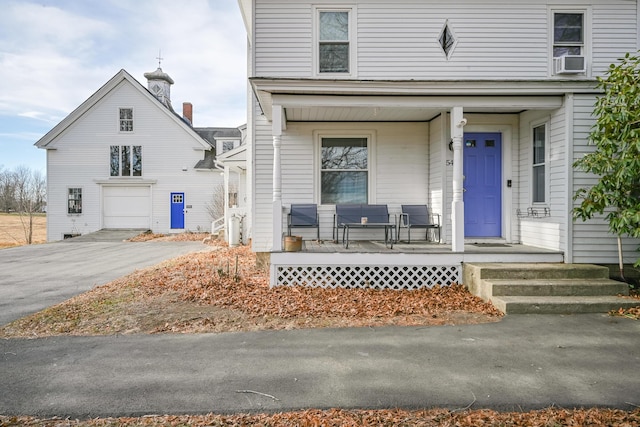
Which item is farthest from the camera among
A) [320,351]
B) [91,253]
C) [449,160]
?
[91,253]

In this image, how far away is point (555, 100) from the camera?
6.86 meters

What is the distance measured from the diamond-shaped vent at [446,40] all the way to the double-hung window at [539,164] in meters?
2.35

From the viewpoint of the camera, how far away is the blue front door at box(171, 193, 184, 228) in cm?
2012

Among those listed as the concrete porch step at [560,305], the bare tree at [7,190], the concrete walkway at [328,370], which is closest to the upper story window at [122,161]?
the concrete walkway at [328,370]

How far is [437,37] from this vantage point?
7.45m

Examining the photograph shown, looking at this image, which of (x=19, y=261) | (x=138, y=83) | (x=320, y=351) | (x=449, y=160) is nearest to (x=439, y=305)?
(x=320, y=351)

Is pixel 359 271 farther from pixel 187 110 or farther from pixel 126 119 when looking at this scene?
pixel 187 110

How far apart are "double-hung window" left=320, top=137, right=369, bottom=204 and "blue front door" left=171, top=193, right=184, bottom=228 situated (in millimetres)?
13959

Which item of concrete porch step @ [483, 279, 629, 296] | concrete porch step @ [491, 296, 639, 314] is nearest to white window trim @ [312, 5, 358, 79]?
concrete porch step @ [483, 279, 629, 296]

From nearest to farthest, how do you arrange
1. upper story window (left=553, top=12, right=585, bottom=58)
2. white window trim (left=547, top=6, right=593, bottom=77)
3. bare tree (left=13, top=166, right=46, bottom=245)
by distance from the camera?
white window trim (left=547, top=6, right=593, bottom=77) < upper story window (left=553, top=12, right=585, bottom=58) < bare tree (left=13, top=166, right=46, bottom=245)

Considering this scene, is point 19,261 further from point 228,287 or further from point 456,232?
point 456,232

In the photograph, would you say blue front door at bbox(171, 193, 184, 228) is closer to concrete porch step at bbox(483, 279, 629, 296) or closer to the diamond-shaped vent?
the diamond-shaped vent

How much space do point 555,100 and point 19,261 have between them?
14256 millimetres

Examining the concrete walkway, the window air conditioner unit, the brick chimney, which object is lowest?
the concrete walkway
